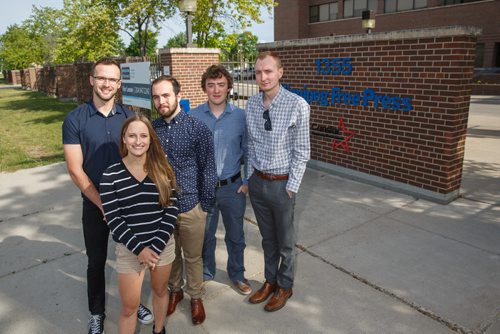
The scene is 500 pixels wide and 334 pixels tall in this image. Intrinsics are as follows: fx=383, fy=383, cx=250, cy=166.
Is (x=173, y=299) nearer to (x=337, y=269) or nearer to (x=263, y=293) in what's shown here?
(x=263, y=293)

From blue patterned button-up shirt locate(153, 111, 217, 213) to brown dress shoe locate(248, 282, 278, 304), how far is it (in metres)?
1.06

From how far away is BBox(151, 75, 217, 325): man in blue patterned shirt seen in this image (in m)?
2.75

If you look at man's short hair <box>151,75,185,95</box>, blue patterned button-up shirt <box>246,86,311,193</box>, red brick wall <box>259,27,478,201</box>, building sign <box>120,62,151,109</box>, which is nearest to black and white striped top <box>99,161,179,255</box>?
man's short hair <box>151,75,185,95</box>

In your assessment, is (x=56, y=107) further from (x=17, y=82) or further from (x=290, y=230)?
(x=17, y=82)

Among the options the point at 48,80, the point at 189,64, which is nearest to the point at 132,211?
the point at 189,64

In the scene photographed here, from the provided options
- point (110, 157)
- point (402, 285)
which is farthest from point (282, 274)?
point (110, 157)

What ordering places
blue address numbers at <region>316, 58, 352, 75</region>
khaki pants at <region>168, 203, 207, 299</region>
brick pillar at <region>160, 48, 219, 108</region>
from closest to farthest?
1. khaki pants at <region>168, 203, 207, 299</region>
2. blue address numbers at <region>316, 58, 352, 75</region>
3. brick pillar at <region>160, 48, 219, 108</region>

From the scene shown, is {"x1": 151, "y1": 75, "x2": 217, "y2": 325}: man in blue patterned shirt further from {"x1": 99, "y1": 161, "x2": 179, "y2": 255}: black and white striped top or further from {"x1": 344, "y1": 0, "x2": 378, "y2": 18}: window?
{"x1": 344, "y1": 0, "x2": 378, "y2": 18}: window

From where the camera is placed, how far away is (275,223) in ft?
10.3

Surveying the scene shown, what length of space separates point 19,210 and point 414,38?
6.30m

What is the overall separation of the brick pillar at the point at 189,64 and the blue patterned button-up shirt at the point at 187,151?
251 inches

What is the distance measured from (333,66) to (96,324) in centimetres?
557

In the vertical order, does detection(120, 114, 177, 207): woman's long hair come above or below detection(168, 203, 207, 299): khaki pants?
above

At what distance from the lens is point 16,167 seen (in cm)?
812
